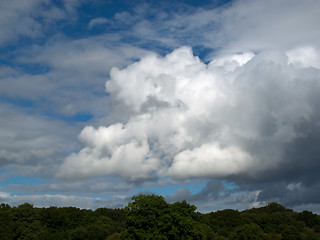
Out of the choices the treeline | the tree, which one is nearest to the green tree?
the treeline

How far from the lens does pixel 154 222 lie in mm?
78188

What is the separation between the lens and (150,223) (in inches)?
3068

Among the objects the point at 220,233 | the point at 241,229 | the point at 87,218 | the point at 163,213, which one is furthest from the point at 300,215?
the point at 163,213

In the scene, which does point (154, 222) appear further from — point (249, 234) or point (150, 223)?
point (249, 234)

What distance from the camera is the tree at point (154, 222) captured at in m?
76.9

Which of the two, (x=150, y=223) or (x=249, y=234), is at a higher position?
(x=150, y=223)

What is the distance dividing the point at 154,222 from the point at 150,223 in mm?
888

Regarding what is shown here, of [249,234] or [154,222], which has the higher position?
[154,222]

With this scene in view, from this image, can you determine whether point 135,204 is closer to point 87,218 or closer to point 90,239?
point 90,239

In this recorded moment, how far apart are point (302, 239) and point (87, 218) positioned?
3101 inches

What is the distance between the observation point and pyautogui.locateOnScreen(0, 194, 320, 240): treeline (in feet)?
258

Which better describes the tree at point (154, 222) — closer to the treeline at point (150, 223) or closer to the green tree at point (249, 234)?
the treeline at point (150, 223)

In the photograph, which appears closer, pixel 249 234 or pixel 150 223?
pixel 150 223

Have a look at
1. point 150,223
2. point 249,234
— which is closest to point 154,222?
point 150,223
